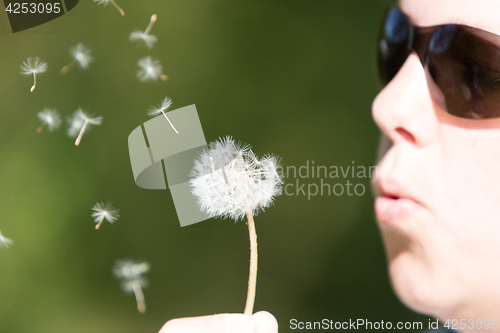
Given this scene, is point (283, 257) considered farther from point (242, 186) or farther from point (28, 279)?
point (28, 279)

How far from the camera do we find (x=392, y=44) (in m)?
0.50

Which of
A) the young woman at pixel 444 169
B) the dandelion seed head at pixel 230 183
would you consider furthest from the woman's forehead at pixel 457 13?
the dandelion seed head at pixel 230 183

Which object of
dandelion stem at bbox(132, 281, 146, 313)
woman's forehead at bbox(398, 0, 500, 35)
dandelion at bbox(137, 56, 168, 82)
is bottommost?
dandelion stem at bbox(132, 281, 146, 313)

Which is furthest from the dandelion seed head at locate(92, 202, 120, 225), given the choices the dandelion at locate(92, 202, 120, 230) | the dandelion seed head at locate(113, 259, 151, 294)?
the dandelion seed head at locate(113, 259, 151, 294)

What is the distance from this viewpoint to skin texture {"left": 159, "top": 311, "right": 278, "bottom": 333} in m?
0.38

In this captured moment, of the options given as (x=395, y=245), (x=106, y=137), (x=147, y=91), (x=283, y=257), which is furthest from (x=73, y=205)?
(x=395, y=245)

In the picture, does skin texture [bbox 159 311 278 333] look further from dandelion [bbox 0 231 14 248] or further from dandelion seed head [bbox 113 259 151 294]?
dandelion [bbox 0 231 14 248]

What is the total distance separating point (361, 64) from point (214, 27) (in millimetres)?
382

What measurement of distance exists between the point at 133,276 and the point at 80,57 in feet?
1.71

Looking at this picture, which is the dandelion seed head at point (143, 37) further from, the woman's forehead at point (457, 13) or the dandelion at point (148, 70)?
the woman's forehead at point (457, 13)

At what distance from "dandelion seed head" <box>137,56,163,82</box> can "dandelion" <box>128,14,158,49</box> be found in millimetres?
48

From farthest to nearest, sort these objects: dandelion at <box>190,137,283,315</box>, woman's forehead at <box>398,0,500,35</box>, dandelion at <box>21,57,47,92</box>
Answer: dandelion at <box>21,57,47,92</box>, dandelion at <box>190,137,283,315</box>, woman's forehead at <box>398,0,500,35</box>

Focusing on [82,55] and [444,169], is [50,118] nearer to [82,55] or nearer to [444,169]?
[82,55]

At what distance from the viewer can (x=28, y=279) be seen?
2.91 ft
